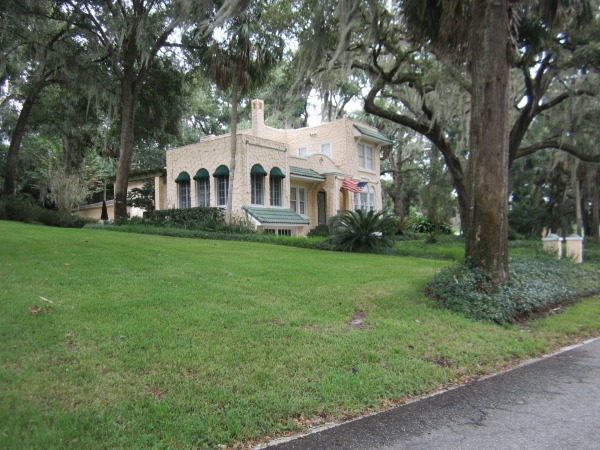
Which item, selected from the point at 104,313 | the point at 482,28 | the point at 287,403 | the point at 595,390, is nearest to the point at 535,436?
the point at 595,390

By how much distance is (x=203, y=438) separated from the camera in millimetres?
2936

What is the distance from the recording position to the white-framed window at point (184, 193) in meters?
20.9

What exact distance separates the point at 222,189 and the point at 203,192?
4.36 feet

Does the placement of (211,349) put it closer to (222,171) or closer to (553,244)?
(553,244)

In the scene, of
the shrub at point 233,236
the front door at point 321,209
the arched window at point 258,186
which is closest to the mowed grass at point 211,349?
the shrub at point 233,236

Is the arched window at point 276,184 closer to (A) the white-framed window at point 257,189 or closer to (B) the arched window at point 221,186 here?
(A) the white-framed window at point 257,189

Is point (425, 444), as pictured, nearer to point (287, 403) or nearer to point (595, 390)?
point (287, 403)

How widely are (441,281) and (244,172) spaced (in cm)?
1283

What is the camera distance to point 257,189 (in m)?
19.6

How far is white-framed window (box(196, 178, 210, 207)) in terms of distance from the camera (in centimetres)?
2012

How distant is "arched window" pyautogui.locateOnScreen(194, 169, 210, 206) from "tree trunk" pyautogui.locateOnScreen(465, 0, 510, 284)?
14476mm

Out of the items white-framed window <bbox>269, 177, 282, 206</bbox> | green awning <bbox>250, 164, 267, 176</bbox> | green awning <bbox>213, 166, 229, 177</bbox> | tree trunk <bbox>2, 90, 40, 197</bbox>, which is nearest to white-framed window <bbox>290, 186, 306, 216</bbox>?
white-framed window <bbox>269, 177, 282, 206</bbox>

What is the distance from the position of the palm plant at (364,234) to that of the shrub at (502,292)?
6296 millimetres

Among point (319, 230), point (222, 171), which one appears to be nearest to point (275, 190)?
point (222, 171)
